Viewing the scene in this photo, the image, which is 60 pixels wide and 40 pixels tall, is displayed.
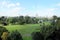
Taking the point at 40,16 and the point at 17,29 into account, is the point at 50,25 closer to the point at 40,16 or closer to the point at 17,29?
the point at 40,16

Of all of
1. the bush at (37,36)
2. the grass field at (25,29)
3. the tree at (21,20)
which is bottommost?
the bush at (37,36)

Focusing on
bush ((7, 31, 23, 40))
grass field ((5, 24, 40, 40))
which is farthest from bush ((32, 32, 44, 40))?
bush ((7, 31, 23, 40))

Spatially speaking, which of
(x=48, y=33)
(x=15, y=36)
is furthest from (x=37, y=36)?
(x=15, y=36)

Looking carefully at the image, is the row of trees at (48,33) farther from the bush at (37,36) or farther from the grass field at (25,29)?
the grass field at (25,29)

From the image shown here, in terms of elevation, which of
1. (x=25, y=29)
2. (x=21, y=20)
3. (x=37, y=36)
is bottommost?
(x=37, y=36)

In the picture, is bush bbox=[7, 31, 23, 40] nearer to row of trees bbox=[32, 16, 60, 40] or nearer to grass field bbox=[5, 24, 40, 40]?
grass field bbox=[5, 24, 40, 40]

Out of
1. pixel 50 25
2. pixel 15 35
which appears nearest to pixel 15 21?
pixel 15 35

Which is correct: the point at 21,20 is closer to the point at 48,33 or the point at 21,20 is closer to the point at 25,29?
the point at 25,29

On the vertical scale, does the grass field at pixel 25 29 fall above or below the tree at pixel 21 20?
below

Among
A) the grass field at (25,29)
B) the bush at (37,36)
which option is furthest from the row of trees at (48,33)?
the grass field at (25,29)

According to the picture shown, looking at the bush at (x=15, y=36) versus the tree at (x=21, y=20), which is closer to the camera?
the bush at (x=15, y=36)

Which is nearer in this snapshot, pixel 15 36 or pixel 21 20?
pixel 15 36
